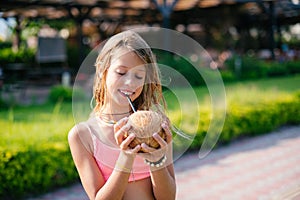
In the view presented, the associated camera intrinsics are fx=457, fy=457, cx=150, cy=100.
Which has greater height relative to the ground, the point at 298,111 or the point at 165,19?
the point at 165,19

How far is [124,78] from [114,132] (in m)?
0.13

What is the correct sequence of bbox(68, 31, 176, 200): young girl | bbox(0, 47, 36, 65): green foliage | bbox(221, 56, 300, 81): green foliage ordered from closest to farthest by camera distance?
bbox(68, 31, 176, 200): young girl, bbox(221, 56, 300, 81): green foliage, bbox(0, 47, 36, 65): green foliage

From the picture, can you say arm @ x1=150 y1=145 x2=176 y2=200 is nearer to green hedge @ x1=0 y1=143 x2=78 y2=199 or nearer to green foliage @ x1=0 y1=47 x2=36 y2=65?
green hedge @ x1=0 y1=143 x2=78 y2=199

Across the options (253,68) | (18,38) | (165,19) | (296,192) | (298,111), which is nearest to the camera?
(296,192)

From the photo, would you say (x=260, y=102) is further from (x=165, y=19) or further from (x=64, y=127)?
(x=165, y=19)

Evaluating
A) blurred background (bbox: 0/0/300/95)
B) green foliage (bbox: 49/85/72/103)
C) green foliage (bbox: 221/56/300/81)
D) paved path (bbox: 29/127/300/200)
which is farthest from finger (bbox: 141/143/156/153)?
green foliage (bbox: 221/56/300/81)

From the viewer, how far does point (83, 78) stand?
120cm

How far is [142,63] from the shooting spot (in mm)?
1128

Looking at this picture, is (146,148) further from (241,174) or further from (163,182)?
(241,174)

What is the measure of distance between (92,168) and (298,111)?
6.70 m

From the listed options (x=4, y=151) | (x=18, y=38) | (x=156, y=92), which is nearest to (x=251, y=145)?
(x=4, y=151)

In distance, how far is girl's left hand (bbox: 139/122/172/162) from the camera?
97cm

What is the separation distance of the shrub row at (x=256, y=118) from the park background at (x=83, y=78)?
0.6 inches

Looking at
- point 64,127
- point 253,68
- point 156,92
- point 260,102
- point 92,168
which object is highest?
point 156,92
